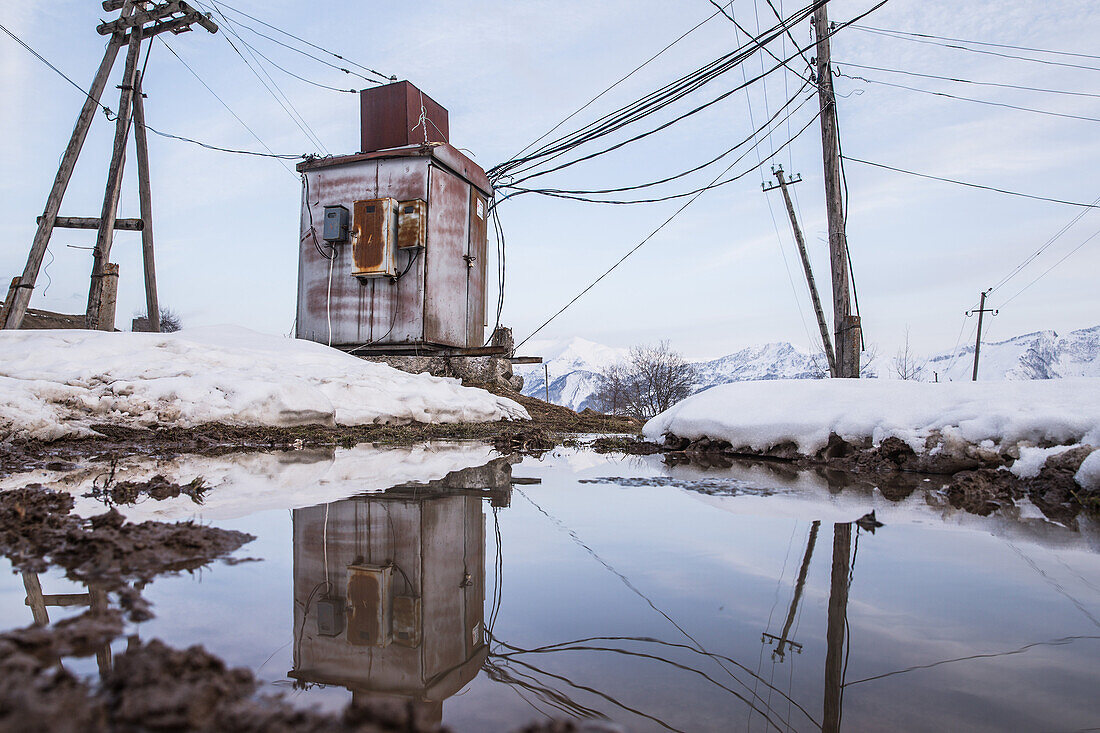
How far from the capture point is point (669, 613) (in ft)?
4.69

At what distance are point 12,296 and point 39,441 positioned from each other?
19.8 ft

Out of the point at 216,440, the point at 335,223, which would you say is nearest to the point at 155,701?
the point at 216,440

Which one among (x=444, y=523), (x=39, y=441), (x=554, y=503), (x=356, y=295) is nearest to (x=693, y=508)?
(x=554, y=503)

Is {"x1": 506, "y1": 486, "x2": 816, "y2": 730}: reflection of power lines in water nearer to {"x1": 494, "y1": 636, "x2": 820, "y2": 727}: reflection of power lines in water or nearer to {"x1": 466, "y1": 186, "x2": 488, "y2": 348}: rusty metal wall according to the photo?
{"x1": 494, "y1": 636, "x2": 820, "y2": 727}: reflection of power lines in water

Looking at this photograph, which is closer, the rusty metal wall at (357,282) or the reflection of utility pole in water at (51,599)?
the reflection of utility pole in water at (51,599)

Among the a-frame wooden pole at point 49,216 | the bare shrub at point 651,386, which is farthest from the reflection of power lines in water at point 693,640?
the bare shrub at point 651,386

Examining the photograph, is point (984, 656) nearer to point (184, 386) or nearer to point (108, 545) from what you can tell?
point (108, 545)

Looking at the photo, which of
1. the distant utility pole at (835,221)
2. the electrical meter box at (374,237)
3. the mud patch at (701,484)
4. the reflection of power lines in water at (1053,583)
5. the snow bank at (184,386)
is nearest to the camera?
the reflection of power lines in water at (1053,583)

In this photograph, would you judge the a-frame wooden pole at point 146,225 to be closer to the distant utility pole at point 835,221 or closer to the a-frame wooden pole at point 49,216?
the a-frame wooden pole at point 49,216

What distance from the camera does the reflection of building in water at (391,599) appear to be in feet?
3.72

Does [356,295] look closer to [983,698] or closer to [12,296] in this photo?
[12,296]

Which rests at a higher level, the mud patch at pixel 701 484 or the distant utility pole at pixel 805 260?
the distant utility pole at pixel 805 260

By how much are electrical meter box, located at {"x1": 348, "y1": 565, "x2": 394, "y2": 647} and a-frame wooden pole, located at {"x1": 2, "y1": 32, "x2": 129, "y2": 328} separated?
32.5 feet

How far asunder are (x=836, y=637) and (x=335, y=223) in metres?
11.1
